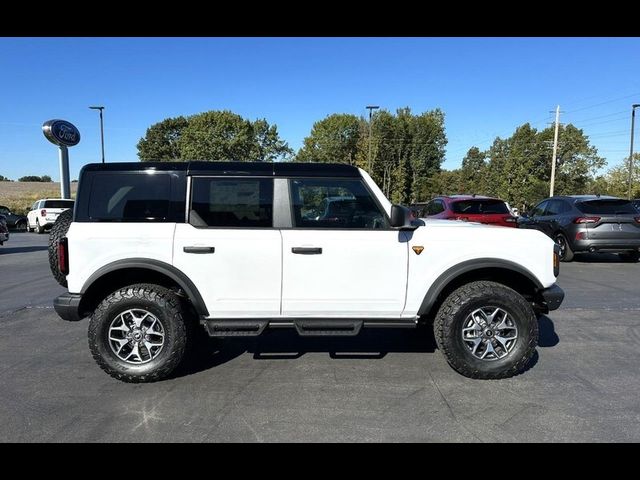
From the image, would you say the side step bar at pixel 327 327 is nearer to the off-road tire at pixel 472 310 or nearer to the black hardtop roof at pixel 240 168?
the off-road tire at pixel 472 310

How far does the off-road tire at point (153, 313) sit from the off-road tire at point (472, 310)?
92.6 inches

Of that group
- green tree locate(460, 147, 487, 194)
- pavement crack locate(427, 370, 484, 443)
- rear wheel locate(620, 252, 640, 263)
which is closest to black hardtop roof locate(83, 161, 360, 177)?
pavement crack locate(427, 370, 484, 443)

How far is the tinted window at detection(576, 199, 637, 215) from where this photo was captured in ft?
33.1

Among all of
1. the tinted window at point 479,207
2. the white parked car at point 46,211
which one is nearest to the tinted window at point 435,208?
the tinted window at point 479,207

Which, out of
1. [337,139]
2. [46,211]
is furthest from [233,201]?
[337,139]

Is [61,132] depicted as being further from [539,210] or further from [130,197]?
[539,210]

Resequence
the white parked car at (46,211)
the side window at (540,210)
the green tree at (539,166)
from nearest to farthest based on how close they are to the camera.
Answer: the side window at (540,210) → the white parked car at (46,211) → the green tree at (539,166)

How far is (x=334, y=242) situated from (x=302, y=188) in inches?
23.9

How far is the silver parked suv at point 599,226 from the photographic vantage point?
32.6ft

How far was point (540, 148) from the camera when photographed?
1960 inches

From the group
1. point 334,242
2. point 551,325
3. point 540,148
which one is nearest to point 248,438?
point 334,242

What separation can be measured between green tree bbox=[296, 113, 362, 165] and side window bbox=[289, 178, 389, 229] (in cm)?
4883
